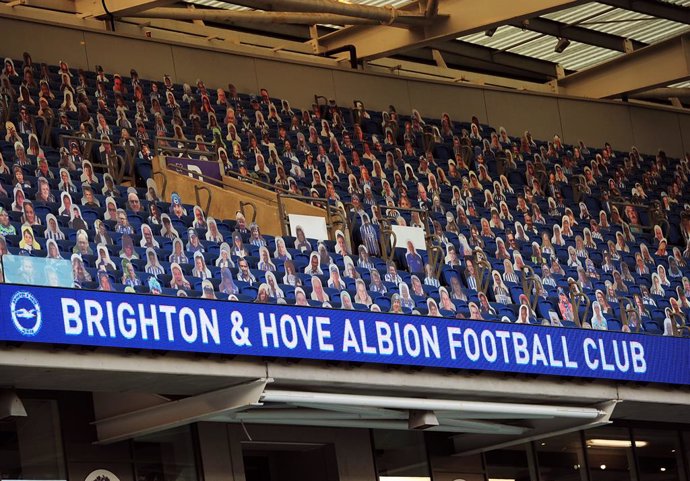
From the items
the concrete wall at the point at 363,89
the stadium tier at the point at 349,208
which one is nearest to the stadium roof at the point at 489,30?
the concrete wall at the point at 363,89

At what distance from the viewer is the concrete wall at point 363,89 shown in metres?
22.3

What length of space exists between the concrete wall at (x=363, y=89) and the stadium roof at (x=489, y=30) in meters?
0.50

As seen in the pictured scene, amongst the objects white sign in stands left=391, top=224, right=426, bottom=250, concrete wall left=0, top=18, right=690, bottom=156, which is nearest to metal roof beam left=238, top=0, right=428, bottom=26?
concrete wall left=0, top=18, right=690, bottom=156

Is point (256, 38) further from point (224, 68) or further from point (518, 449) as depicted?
point (518, 449)

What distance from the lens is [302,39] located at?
26.9m

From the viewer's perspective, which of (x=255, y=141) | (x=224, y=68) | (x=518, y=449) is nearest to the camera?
A: (x=518, y=449)

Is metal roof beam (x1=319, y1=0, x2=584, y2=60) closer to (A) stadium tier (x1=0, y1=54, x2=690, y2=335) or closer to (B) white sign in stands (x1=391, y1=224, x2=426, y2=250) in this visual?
(A) stadium tier (x1=0, y1=54, x2=690, y2=335)

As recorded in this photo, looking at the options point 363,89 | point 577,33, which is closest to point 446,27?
point 363,89

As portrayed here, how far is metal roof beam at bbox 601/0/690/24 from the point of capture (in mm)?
27016

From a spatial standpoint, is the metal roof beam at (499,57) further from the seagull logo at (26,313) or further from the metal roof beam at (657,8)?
the seagull logo at (26,313)

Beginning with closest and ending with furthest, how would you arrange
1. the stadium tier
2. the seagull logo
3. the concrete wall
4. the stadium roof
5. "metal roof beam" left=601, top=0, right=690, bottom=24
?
1. the seagull logo
2. the stadium tier
3. the concrete wall
4. the stadium roof
5. "metal roof beam" left=601, top=0, right=690, bottom=24

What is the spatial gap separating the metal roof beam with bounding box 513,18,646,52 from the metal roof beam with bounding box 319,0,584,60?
323 centimetres

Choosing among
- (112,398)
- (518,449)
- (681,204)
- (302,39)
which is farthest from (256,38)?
(112,398)

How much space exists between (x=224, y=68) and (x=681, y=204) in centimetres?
799
